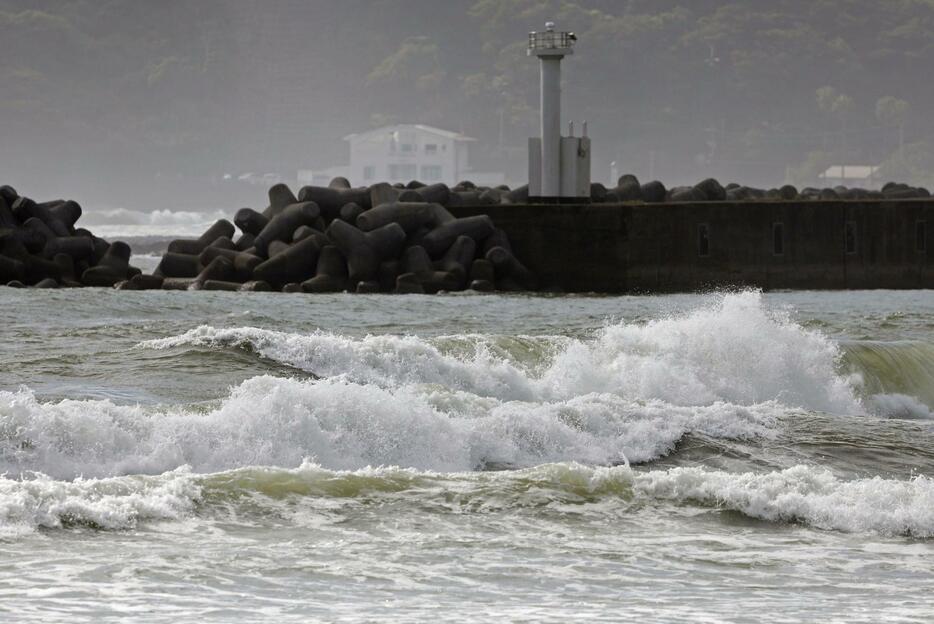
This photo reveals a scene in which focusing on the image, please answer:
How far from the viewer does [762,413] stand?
32.0 feet

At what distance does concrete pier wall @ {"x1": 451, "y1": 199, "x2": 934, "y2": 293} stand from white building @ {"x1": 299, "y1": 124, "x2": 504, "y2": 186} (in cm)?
7602

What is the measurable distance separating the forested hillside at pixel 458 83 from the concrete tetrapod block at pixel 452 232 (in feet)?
262

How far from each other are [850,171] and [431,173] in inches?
1068

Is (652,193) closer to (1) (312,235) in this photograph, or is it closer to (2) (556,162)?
(2) (556,162)

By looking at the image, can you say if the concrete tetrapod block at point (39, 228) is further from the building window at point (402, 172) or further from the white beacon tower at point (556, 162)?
the building window at point (402, 172)

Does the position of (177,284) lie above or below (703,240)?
below

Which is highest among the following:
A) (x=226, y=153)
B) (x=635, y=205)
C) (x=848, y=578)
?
(x=226, y=153)

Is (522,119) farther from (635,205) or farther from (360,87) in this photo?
(635,205)

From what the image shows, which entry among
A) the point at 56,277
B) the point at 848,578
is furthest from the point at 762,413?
the point at 56,277

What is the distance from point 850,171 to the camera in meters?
101

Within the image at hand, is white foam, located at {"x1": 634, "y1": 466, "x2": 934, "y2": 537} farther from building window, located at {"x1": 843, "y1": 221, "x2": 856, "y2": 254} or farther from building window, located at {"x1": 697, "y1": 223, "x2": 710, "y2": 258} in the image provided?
building window, located at {"x1": 843, "y1": 221, "x2": 856, "y2": 254}

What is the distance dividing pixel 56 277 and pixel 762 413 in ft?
51.8

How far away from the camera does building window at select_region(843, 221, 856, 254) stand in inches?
934

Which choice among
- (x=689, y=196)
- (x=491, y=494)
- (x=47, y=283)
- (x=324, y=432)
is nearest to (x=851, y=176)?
(x=689, y=196)
